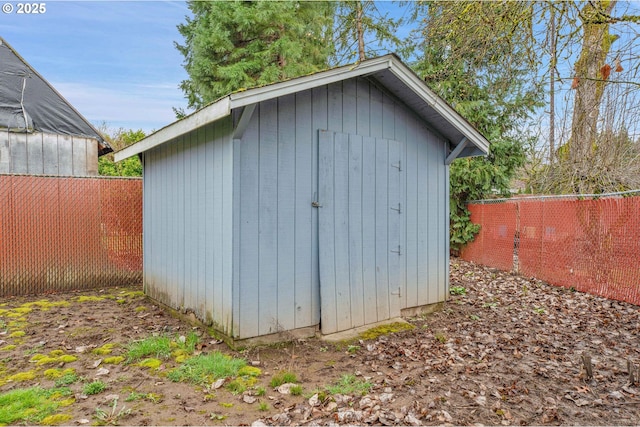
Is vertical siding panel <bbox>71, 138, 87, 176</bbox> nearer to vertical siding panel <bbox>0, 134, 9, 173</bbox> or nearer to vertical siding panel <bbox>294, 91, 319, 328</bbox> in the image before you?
vertical siding panel <bbox>0, 134, 9, 173</bbox>

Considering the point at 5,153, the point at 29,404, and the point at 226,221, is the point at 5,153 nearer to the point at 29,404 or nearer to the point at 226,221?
the point at 226,221

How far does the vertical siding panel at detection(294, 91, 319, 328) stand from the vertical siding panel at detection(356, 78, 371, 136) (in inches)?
26.9

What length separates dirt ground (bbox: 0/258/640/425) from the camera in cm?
249

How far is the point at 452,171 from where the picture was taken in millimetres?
8914

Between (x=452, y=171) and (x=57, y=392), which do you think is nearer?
(x=57, y=392)

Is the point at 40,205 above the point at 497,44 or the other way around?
the other way around

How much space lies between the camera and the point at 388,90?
15.1 feet

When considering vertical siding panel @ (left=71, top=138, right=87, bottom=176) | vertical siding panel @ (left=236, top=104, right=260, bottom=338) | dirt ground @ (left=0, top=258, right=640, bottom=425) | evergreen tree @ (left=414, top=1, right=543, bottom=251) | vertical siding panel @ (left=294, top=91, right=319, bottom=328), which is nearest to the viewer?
dirt ground @ (left=0, top=258, right=640, bottom=425)

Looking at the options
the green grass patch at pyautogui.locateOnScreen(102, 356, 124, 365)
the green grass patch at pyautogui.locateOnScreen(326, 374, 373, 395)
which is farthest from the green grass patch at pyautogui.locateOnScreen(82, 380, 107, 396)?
the green grass patch at pyautogui.locateOnScreen(326, 374, 373, 395)

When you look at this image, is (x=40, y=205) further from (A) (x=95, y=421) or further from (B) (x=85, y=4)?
(A) (x=95, y=421)

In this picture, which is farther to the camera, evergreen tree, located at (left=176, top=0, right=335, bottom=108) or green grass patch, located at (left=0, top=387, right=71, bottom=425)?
evergreen tree, located at (left=176, top=0, right=335, bottom=108)

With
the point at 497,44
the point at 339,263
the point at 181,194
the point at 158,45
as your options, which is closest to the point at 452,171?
the point at 497,44

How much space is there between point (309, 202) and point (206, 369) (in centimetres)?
184

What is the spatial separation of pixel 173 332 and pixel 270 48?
9357 millimetres
